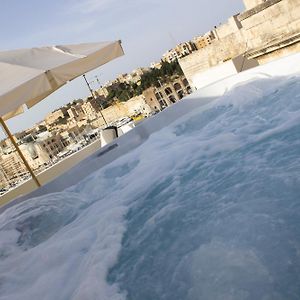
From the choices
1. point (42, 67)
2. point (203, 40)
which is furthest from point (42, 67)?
point (203, 40)

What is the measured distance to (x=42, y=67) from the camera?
4.73 meters

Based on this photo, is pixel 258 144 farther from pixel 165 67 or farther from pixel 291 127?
pixel 165 67

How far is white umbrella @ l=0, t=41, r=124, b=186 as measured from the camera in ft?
14.0

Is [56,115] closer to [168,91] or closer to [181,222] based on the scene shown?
[168,91]

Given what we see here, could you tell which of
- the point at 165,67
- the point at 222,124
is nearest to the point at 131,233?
the point at 222,124

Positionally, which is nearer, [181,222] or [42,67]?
[181,222]

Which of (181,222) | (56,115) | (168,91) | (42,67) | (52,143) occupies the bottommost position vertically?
(168,91)

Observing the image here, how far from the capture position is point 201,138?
5.67 metres

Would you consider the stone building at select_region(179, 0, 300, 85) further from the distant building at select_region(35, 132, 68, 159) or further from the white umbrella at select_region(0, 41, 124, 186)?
the distant building at select_region(35, 132, 68, 159)

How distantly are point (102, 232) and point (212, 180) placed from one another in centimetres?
132

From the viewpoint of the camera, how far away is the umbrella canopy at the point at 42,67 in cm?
428

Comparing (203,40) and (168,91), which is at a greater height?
(203,40)

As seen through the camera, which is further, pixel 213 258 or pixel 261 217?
pixel 261 217

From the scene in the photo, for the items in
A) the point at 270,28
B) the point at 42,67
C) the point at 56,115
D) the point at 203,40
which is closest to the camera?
the point at 42,67
